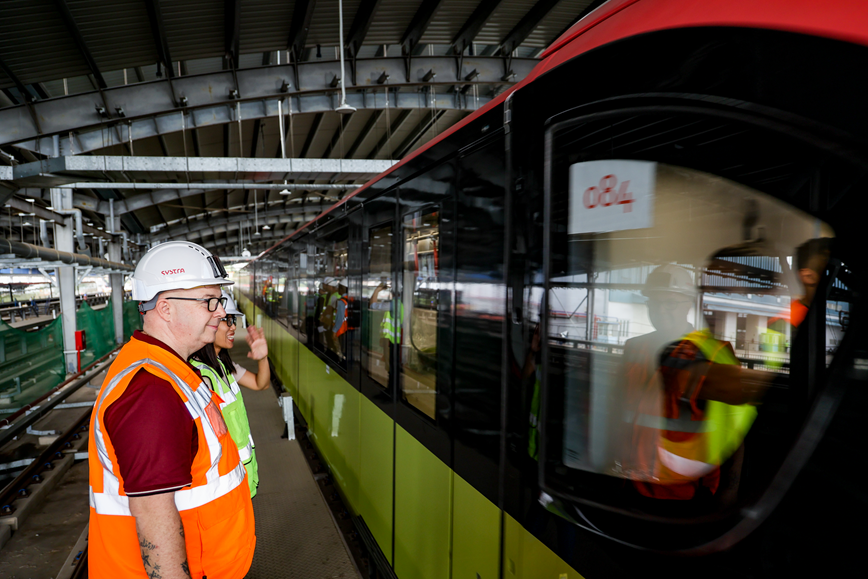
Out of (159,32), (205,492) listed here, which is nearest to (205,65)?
(159,32)

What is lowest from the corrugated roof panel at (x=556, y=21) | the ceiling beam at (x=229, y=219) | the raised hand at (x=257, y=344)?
the raised hand at (x=257, y=344)

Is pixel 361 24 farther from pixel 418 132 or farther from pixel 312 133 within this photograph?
pixel 312 133

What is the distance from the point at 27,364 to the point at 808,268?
10.9m

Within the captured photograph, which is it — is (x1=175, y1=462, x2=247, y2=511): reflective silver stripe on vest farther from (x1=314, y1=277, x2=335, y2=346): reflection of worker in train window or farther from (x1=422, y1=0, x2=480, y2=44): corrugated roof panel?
(x1=422, y1=0, x2=480, y2=44): corrugated roof panel

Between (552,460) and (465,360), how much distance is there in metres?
0.70

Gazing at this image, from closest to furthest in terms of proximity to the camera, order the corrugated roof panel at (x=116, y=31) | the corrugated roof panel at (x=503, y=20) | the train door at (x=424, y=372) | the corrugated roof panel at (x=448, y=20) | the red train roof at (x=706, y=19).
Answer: the red train roof at (x=706, y=19)
the train door at (x=424, y=372)
the corrugated roof panel at (x=116, y=31)
the corrugated roof panel at (x=448, y=20)
the corrugated roof panel at (x=503, y=20)

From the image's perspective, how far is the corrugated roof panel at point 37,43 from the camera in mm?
5672

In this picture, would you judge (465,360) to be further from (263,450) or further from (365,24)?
(365,24)

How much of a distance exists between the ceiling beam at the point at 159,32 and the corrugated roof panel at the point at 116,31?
0.18 feet

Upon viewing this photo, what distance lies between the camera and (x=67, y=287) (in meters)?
12.9

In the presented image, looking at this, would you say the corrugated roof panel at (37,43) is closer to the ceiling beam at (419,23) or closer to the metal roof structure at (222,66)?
the metal roof structure at (222,66)

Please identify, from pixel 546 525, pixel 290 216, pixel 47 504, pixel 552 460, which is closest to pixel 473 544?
pixel 546 525

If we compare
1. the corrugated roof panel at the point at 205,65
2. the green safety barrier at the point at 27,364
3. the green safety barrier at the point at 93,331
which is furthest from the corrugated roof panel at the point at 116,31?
the green safety barrier at the point at 93,331

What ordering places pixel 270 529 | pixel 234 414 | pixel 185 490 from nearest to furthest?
pixel 185 490 < pixel 234 414 < pixel 270 529
